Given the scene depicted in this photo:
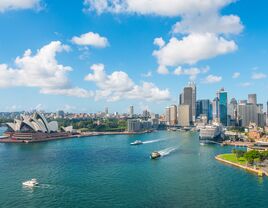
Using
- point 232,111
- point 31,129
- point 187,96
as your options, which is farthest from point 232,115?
point 31,129

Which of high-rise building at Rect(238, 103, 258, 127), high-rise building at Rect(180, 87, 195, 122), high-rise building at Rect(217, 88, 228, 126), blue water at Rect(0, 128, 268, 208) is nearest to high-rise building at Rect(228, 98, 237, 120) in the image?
high-rise building at Rect(217, 88, 228, 126)

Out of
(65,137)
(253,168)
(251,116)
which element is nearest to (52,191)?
(253,168)

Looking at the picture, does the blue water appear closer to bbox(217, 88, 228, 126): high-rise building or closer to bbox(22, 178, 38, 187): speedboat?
bbox(22, 178, 38, 187): speedboat

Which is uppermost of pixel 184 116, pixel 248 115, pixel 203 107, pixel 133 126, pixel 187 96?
pixel 187 96

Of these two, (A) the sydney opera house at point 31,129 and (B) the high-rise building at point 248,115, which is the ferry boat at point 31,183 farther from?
(B) the high-rise building at point 248,115

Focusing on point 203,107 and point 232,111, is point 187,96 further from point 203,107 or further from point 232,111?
point 232,111

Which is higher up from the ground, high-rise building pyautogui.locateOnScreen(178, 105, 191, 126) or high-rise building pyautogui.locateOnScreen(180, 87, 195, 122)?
high-rise building pyautogui.locateOnScreen(180, 87, 195, 122)

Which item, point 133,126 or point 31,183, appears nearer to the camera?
point 31,183

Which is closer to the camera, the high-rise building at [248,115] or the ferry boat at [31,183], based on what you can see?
the ferry boat at [31,183]

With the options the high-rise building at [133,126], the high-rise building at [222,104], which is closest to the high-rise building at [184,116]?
the high-rise building at [222,104]

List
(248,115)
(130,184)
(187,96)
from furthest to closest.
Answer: (187,96), (248,115), (130,184)

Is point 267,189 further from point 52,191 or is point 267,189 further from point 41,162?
point 41,162
